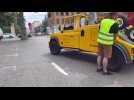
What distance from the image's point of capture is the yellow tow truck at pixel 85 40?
724 centimetres

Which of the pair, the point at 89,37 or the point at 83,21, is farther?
the point at 83,21

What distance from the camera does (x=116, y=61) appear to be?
7.41m

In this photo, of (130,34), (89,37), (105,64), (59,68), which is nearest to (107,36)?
(105,64)

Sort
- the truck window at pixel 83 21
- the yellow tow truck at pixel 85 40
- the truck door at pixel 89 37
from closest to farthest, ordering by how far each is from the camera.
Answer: the yellow tow truck at pixel 85 40 → the truck door at pixel 89 37 → the truck window at pixel 83 21

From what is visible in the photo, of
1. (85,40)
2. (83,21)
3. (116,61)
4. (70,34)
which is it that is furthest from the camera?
(70,34)

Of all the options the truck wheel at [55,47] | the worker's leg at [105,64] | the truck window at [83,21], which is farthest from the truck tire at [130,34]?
the truck wheel at [55,47]

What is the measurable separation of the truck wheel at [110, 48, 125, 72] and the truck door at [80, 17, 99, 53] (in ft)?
3.08

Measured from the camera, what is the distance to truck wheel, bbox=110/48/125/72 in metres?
7.27

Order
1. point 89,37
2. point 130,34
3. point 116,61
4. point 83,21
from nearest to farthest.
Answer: point 116,61
point 130,34
point 89,37
point 83,21

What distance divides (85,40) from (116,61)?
1666 millimetres

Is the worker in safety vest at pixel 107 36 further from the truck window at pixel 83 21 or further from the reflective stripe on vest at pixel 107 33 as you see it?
the truck window at pixel 83 21

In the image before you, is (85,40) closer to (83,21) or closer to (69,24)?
(83,21)
